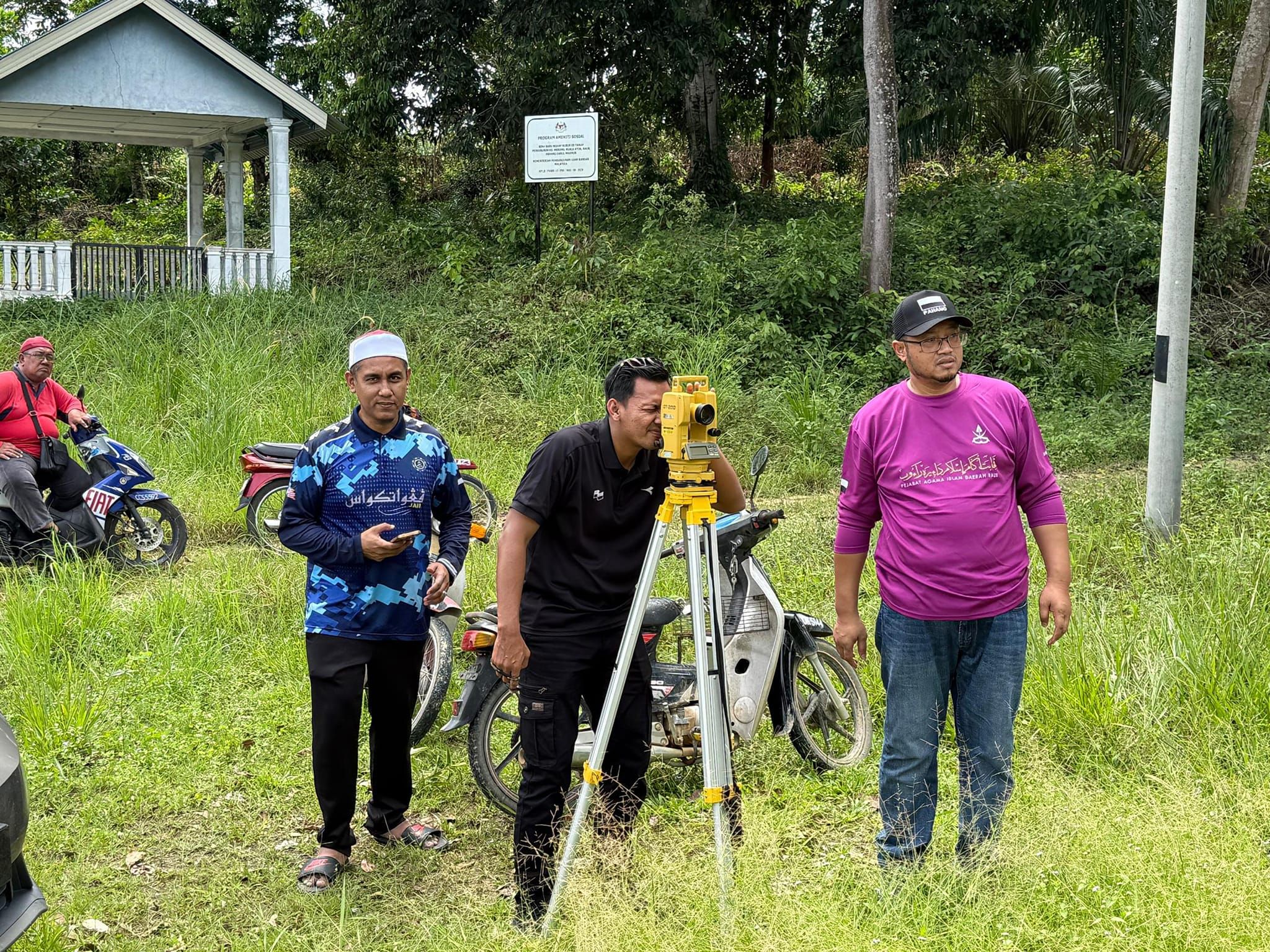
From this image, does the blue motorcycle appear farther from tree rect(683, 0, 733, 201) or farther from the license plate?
tree rect(683, 0, 733, 201)

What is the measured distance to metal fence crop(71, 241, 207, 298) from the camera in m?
16.4

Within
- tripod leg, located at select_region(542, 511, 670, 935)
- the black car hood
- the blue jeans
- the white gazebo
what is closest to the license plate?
the black car hood

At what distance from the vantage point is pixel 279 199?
56.5ft

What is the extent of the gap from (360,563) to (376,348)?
Answer: 2.37 feet

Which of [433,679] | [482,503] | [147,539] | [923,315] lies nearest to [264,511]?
[147,539]

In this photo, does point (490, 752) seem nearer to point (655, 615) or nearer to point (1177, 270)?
point (655, 615)

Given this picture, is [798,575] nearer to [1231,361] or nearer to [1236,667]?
[1236,667]

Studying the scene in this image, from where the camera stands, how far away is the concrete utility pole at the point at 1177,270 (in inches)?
278

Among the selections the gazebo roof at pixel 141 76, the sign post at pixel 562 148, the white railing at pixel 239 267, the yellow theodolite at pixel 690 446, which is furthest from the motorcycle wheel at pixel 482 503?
the gazebo roof at pixel 141 76

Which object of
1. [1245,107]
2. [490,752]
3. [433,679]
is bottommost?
[490,752]

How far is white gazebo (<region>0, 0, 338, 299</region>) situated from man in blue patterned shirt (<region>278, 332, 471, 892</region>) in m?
12.6

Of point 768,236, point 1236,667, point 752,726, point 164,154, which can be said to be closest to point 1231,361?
point 768,236

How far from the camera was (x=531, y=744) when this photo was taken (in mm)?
3836

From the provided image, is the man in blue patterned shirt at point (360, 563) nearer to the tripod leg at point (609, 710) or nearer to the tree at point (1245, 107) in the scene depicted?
the tripod leg at point (609, 710)
